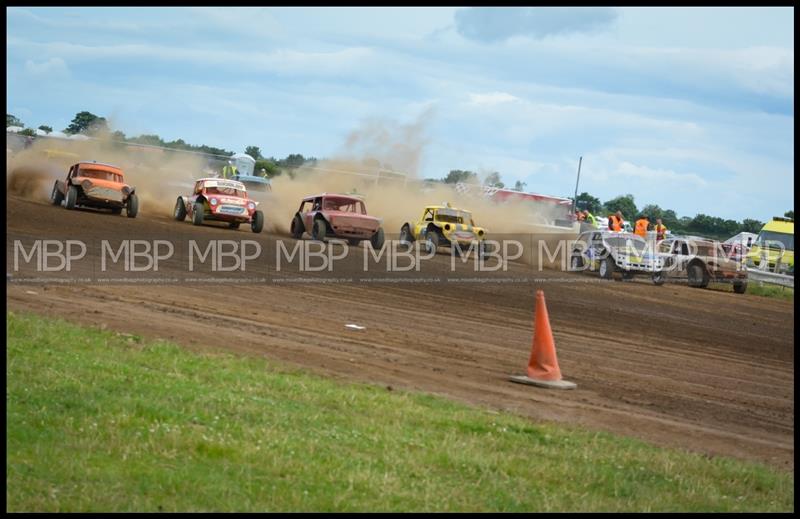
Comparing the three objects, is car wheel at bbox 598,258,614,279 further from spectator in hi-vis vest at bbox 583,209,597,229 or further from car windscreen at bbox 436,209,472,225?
spectator in hi-vis vest at bbox 583,209,597,229

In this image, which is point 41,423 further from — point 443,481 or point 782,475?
point 782,475

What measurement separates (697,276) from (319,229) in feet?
34.4

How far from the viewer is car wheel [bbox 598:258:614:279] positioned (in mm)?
29484

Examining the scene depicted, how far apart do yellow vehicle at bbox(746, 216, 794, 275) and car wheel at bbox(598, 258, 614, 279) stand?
873cm

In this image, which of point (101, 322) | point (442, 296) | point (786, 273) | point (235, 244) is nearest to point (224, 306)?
point (101, 322)

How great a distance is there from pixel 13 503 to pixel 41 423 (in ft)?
5.22

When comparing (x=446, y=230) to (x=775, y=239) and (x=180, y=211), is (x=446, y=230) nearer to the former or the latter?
(x=180, y=211)

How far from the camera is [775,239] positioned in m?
40.5

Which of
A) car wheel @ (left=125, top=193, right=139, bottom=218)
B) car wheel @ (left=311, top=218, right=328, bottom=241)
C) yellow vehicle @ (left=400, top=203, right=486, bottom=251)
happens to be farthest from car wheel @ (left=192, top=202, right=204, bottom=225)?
yellow vehicle @ (left=400, top=203, right=486, bottom=251)

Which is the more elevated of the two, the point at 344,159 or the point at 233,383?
the point at 344,159

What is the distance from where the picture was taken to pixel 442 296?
2019cm

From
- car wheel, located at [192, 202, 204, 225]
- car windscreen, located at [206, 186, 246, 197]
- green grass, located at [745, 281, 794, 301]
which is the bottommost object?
green grass, located at [745, 281, 794, 301]

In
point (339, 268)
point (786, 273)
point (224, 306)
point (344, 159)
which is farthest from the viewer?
point (344, 159)

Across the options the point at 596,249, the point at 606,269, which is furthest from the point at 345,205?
the point at 606,269
